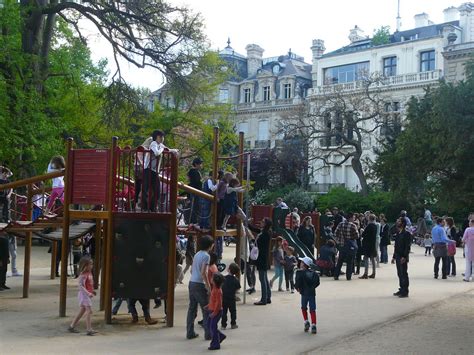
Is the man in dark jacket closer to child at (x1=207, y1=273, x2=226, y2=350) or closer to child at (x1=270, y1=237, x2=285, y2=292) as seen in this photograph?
child at (x1=270, y1=237, x2=285, y2=292)

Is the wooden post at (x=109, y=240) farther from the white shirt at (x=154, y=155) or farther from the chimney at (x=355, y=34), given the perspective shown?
the chimney at (x=355, y=34)

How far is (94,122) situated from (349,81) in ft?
127

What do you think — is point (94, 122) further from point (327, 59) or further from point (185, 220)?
point (327, 59)

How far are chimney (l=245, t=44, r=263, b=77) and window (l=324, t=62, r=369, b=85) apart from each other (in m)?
15.2

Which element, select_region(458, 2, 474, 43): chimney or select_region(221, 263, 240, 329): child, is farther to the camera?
select_region(458, 2, 474, 43): chimney

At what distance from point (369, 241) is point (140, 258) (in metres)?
10.6

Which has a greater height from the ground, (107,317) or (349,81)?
(349,81)

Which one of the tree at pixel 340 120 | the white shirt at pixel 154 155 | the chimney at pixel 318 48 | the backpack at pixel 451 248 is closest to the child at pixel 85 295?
the white shirt at pixel 154 155

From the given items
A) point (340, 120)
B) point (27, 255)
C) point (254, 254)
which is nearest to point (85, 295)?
point (254, 254)

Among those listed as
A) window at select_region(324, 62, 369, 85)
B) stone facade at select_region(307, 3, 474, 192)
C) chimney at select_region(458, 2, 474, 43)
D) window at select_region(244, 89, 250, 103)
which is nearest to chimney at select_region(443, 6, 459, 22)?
stone facade at select_region(307, 3, 474, 192)

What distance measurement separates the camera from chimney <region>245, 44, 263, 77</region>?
8306 cm

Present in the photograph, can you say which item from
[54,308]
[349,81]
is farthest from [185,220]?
[349,81]

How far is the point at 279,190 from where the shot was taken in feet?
194

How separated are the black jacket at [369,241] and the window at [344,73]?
45.9 metres
